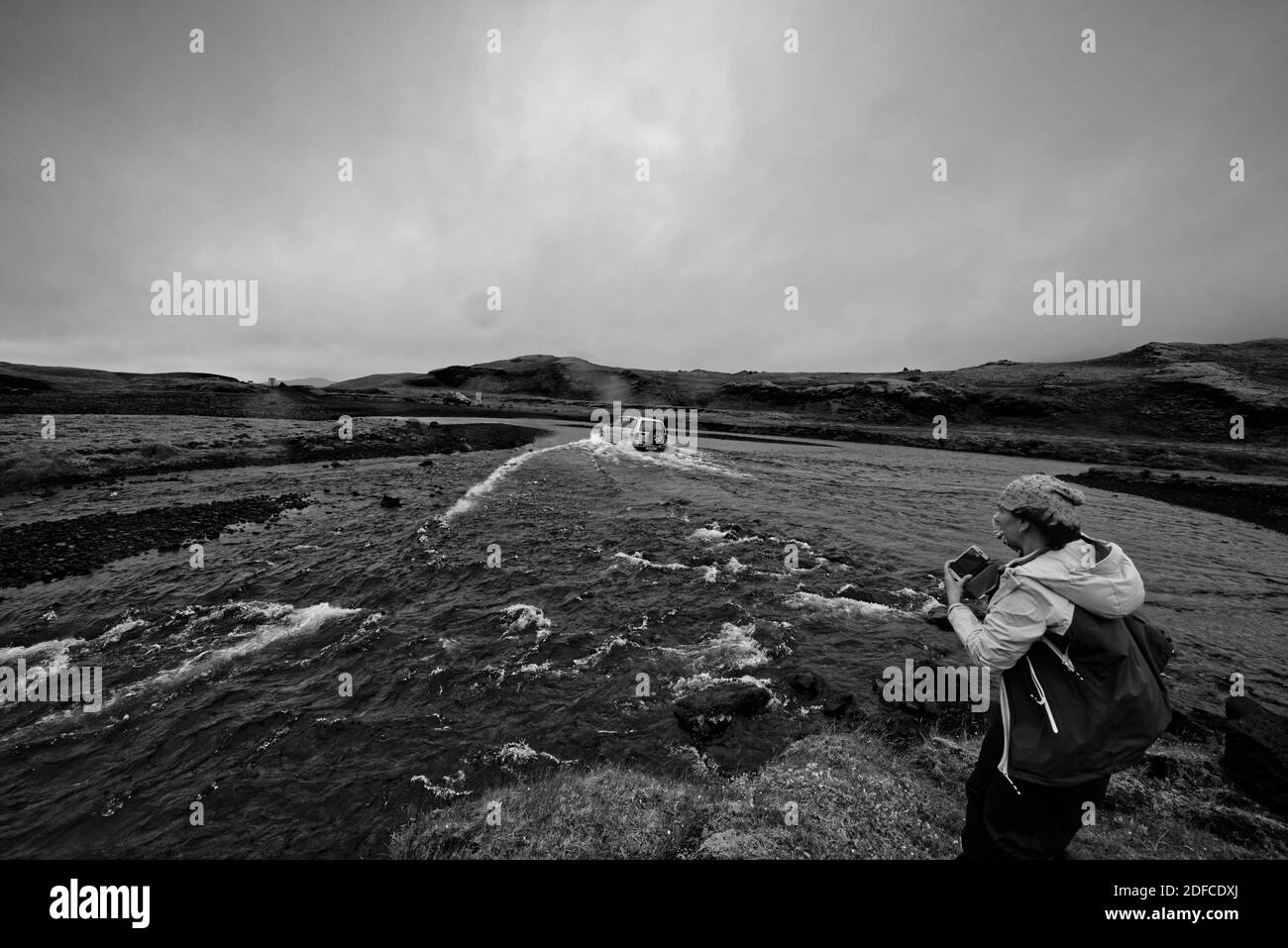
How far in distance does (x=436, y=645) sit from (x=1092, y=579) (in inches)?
446

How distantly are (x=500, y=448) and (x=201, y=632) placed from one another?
3849cm

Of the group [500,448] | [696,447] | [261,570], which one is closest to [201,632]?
[261,570]

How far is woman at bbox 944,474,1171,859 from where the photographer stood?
3.17 m

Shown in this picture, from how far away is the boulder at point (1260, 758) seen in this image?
588 centimetres

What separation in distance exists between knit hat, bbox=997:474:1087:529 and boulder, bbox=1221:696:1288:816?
627 centimetres

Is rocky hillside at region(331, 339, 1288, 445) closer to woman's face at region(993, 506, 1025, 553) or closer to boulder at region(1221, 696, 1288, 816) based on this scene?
boulder at region(1221, 696, 1288, 816)

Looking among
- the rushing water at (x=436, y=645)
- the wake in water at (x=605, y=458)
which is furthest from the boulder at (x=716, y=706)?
the wake in water at (x=605, y=458)

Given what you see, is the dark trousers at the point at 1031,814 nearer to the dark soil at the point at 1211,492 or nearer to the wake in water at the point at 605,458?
the wake in water at the point at 605,458

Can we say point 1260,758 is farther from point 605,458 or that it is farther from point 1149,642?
point 605,458

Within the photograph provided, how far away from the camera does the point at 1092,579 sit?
3102 millimetres

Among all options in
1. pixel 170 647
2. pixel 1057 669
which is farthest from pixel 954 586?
Result: pixel 170 647

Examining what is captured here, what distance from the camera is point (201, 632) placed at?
1091 centimetres

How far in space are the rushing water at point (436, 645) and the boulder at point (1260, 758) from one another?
271 cm
